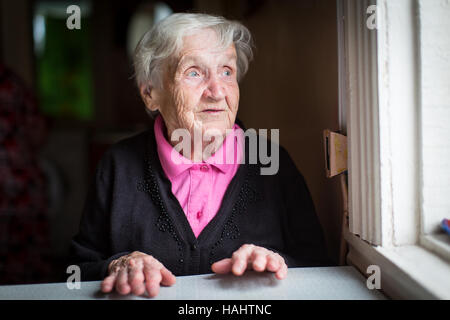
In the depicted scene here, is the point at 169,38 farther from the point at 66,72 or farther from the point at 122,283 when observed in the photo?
the point at 66,72

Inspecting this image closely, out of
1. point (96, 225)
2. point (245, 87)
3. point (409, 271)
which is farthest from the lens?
point (245, 87)

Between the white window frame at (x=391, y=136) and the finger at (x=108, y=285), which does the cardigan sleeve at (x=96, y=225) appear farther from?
the white window frame at (x=391, y=136)

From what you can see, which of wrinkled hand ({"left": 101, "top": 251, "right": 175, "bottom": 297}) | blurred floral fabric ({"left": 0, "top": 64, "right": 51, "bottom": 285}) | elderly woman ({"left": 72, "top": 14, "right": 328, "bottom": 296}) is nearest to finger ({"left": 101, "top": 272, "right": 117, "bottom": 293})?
wrinkled hand ({"left": 101, "top": 251, "right": 175, "bottom": 297})

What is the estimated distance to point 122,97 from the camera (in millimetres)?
4488

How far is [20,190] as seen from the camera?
96.3 inches

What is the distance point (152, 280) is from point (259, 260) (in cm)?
21

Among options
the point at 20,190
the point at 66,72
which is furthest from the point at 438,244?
the point at 66,72

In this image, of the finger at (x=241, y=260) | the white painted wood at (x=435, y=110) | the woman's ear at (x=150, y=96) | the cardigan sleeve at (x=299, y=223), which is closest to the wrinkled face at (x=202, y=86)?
the woman's ear at (x=150, y=96)

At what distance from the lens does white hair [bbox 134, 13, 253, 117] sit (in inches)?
39.6

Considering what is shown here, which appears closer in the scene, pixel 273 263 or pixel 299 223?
pixel 273 263

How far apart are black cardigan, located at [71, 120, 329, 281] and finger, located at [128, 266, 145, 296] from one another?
218mm

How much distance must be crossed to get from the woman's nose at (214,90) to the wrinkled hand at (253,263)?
0.41 meters

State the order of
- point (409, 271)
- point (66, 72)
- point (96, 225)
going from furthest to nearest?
1. point (66, 72)
2. point (96, 225)
3. point (409, 271)
